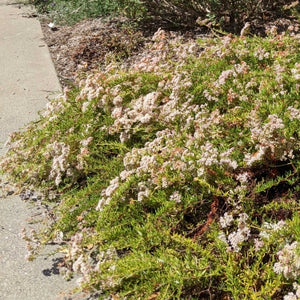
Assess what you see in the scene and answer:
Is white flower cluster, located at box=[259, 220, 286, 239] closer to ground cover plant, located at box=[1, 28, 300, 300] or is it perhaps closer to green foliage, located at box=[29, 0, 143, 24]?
ground cover plant, located at box=[1, 28, 300, 300]

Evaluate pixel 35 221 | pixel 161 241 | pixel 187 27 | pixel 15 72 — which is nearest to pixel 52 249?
pixel 35 221

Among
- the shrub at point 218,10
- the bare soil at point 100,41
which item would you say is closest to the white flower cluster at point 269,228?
the bare soil at point 100,41

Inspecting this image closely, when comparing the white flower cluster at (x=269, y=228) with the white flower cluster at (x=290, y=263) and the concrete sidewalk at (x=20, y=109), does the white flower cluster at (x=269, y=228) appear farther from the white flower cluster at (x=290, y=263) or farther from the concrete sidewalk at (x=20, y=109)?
the concrete sidewalk at (x=20, y=109)

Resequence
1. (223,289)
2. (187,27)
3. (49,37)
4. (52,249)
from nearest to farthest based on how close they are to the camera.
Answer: (223,289), (52,249), (187,27), (49,37)

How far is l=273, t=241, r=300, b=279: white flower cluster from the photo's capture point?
6.91ft

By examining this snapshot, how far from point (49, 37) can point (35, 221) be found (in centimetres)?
438

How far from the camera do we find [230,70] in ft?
11.1

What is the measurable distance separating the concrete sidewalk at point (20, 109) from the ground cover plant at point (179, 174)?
0.13 m

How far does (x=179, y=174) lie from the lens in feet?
8.98

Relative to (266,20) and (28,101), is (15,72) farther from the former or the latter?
(266,20)

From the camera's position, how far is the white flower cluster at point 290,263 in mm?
2107

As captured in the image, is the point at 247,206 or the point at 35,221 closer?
the point at 247,206

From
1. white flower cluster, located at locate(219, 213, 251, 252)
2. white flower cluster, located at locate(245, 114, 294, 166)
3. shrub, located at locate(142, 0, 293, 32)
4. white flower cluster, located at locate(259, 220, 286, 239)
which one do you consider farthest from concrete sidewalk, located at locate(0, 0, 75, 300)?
shrub, located at locate(142, 0, 293, 32)

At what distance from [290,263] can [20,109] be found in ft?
11.1
